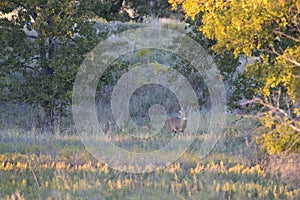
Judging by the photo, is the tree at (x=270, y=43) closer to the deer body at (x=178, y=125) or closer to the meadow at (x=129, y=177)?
the meadow at (x=129, y=177)

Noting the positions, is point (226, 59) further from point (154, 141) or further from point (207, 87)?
point (154, 141)

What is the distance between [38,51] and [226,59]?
5.39 meters

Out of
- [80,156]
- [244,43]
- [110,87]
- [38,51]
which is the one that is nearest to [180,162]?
[80,156]

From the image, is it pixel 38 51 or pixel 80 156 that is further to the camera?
pixel 38 51

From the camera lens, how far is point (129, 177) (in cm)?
743

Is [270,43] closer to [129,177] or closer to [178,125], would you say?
[129,177]

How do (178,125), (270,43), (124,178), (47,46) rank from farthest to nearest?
(47,46)
(178,125)
(270,43)
(124,178)

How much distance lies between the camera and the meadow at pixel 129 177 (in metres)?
6.47

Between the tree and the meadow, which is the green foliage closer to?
the meadow

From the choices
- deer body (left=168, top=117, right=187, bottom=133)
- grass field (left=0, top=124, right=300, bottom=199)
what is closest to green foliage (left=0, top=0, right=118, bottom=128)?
deer body (left=168, top=117, right=187, bottom=133)

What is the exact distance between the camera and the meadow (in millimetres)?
6473

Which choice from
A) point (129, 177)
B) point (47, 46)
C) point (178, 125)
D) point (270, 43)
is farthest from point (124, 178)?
point (47, 46)

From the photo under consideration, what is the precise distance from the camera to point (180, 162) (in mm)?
8336

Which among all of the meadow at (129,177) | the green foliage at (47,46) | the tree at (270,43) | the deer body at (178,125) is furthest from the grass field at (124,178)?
the green foliage at (47,46)
